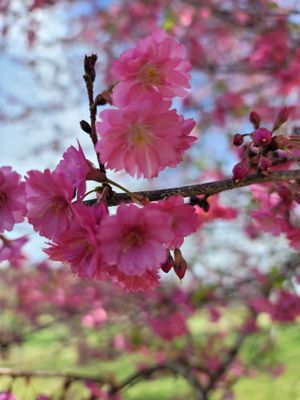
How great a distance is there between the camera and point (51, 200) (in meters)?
0.85

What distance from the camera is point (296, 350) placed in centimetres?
896

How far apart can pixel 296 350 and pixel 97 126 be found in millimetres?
8999

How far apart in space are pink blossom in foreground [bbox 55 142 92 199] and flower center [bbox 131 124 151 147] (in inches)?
3.6

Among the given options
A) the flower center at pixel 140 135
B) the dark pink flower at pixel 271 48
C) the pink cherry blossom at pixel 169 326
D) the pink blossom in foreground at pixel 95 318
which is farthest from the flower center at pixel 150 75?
the pink blossom in foreground at pixel 95 318

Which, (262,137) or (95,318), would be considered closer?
(262,137)

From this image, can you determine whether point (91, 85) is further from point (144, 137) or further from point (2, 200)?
point (2, 200)

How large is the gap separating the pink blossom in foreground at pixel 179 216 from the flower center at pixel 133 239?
50mm

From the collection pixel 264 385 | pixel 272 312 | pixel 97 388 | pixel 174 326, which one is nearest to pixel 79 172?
pixel 97 388

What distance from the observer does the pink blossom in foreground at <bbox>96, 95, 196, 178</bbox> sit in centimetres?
83

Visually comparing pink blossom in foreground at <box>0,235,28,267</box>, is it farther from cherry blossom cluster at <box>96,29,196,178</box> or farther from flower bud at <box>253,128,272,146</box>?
flower bud at <box>253,128,272,146</box>

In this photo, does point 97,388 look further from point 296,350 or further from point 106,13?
point 296,350

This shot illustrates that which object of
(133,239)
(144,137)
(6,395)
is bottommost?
(6,395)

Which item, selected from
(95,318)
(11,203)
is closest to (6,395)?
(11,203)

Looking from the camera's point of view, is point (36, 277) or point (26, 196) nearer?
point (26, 196)
